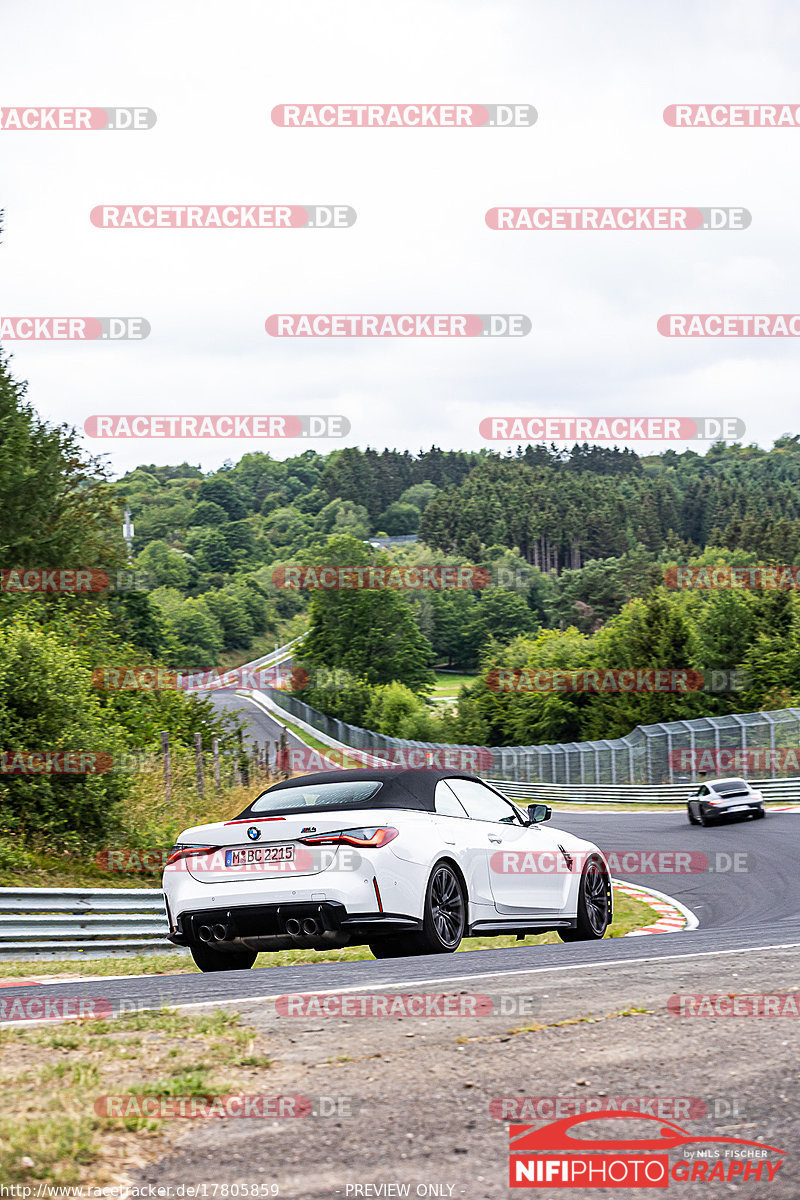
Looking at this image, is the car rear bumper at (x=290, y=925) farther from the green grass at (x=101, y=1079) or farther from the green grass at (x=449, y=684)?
the green grass at (x=449, y=684)

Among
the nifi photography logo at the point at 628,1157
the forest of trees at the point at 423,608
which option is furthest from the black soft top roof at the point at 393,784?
the forest of trees at the point at 423,608

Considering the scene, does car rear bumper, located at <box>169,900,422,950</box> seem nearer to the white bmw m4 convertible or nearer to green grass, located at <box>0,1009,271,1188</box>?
the white bmw m4 convertible

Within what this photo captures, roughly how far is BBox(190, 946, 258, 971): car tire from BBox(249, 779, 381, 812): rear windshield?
1018mm

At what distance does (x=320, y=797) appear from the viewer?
347 inches

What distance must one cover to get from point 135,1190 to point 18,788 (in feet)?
41.2

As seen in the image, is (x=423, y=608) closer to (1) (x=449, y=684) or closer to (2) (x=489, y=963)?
(1) (x=449, y=684)

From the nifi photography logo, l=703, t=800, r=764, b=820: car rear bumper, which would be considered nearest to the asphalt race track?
the nifi photography logo

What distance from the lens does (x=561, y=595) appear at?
404ft

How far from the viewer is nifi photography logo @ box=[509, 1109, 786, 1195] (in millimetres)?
3471

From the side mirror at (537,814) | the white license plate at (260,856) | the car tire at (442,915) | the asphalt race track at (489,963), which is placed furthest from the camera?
the side mirror at (537,814)

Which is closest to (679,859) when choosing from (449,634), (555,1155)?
(555,1155)

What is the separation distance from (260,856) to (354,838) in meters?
0.65

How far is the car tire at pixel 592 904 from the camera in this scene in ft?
34.2

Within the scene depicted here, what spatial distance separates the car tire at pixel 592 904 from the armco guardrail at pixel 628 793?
91.4 ft
